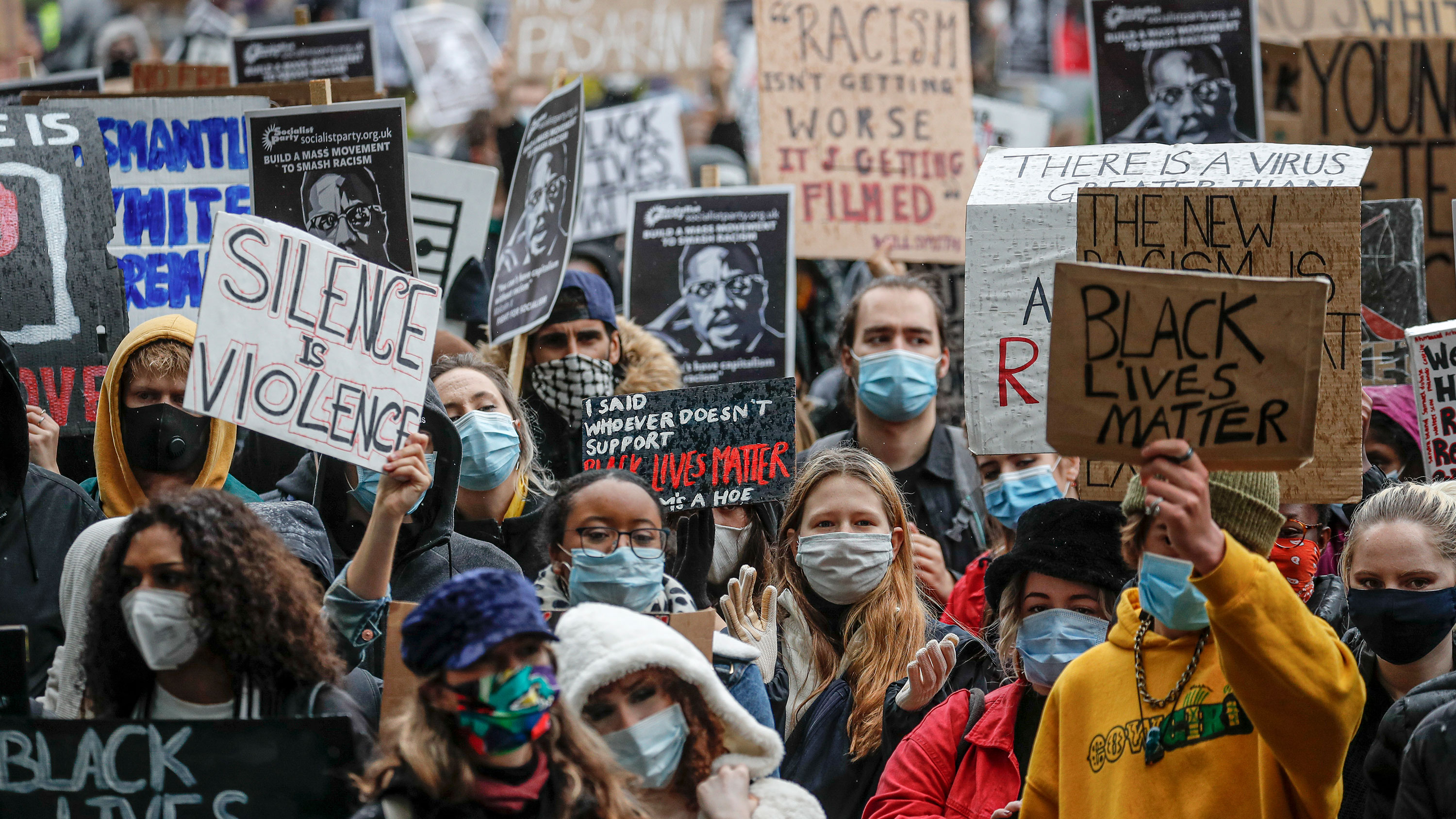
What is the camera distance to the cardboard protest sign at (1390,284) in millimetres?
6441

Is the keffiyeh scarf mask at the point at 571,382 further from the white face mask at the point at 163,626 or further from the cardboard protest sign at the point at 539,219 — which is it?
the white face mask at the point at 163,626

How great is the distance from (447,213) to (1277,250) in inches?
157

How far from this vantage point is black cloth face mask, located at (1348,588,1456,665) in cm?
404

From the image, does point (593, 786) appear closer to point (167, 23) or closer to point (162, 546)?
point (162, 546)

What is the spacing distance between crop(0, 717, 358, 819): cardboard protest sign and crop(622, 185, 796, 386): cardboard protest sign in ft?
13.1

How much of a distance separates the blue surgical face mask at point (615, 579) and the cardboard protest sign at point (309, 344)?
0.57m

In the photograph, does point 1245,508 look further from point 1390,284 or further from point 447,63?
point 447,63

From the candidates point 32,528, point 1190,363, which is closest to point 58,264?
point 32,528

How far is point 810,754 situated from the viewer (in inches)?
178

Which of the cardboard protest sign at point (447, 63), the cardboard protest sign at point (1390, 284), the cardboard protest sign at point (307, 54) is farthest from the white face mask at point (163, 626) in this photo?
the cardboard protest sign at point (447, 63)

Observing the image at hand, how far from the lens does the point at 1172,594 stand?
341 cm

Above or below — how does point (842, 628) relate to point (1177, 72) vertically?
below

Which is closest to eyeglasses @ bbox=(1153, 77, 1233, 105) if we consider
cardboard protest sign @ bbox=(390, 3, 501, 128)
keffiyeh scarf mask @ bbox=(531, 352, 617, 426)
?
keffiyeh scarf mask @ bbox=(531, 352, 617, 426)

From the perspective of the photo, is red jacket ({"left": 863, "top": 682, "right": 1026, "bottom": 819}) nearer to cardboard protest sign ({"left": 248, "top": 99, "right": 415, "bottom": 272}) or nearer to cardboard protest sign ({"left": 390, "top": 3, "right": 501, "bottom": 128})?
cardboard protest sign ({"left": 248, "top": 99, "right": 415, "bottom": 272})
